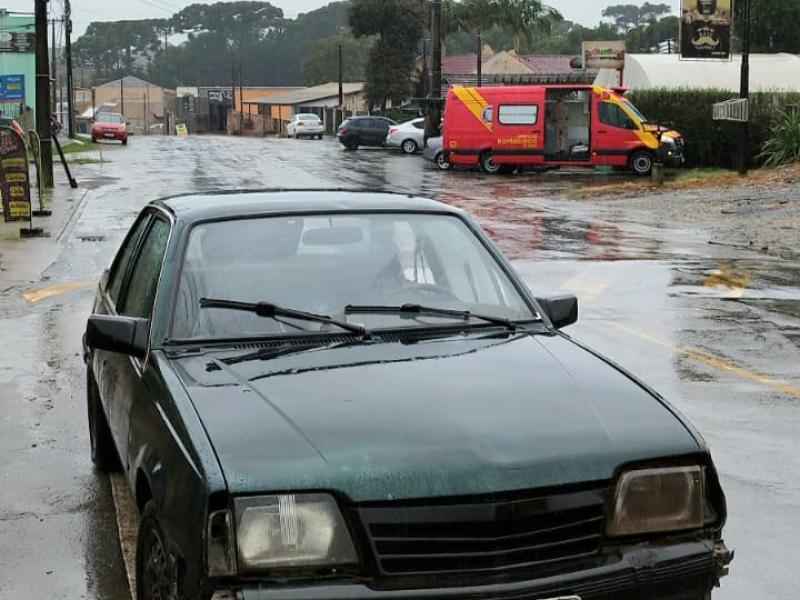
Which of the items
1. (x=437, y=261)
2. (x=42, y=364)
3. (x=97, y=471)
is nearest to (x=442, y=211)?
(x=437, y=261)

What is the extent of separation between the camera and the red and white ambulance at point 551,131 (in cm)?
3403

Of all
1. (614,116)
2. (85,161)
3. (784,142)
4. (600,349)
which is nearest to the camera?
(600,349)

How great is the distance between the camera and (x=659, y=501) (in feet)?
12.1

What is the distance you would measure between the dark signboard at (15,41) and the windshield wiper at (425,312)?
5567cm

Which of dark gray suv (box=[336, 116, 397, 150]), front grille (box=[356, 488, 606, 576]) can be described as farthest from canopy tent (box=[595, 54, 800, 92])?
front grille (box=[356, 488, 606, 576])

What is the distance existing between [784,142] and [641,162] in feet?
14.3

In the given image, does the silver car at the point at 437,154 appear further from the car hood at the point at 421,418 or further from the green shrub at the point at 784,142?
the car hood at the point at 421,418

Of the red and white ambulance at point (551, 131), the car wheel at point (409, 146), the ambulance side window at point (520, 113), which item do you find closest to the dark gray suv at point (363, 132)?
the car wheel at point (409, 146)

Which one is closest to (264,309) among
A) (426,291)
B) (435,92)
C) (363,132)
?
(426,291)

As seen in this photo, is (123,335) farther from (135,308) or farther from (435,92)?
(435,92)

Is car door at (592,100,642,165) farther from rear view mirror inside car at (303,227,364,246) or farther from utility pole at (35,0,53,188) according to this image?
rear view mirror inside car at (303,227,364,246)

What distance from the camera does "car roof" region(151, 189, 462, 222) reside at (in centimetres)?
A: 518

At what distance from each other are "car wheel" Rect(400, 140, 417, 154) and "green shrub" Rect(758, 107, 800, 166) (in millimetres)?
16939

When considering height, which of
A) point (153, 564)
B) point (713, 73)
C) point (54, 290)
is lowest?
point (54, 290)
